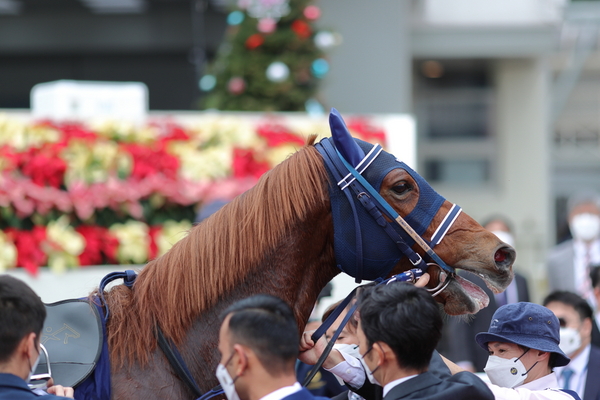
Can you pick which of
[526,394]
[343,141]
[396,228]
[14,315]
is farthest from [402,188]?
[14,315]

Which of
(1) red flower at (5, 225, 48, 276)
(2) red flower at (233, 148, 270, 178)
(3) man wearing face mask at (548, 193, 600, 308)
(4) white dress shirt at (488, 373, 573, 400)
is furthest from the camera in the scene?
(3) man wearing face mask at (548, 193, 600, 308)

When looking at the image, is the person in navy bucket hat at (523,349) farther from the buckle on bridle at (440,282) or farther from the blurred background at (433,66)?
the blurred background at (433,66)

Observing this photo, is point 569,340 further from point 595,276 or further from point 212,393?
point 212,393

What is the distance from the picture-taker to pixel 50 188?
461 cm

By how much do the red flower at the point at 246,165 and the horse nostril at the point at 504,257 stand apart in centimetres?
291

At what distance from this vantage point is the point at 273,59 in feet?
24.4

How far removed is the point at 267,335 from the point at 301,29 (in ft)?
19.7

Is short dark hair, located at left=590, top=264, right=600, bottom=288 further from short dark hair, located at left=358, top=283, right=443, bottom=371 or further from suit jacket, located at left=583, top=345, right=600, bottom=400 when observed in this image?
short dark hair, located at left=358, top=283, right=443, bottom=371

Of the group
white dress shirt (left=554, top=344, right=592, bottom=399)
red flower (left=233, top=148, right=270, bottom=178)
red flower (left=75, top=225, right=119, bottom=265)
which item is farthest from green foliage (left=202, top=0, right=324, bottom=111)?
white dress shirt (left=554, top=344, right=592, bottom=399)

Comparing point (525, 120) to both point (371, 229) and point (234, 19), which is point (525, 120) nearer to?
point (234, 19)

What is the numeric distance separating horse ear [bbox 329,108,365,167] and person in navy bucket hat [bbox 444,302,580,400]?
0.81 metres

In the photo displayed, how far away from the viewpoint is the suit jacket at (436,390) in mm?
2008

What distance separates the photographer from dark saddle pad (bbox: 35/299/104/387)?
7.11 feet

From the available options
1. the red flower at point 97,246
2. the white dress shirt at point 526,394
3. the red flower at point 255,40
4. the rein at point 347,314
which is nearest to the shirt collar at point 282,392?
the rein at point 347,314
